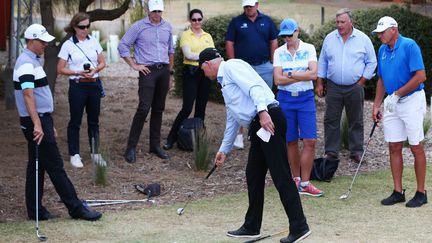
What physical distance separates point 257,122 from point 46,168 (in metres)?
2.12

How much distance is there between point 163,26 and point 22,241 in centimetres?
390

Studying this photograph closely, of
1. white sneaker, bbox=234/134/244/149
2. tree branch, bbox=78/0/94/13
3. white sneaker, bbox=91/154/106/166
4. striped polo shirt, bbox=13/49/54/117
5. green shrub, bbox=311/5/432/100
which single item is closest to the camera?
striped polo shirt, bbox=13/49/54/117

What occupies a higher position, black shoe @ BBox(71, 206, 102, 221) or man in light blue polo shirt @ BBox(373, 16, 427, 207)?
man in light blue polo shirt @ BBox(373, 16, 427, 207)

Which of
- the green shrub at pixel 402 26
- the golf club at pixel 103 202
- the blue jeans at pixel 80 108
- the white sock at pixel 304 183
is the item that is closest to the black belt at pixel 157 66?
the blue jeans at pixel 80 108

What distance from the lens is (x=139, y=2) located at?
11.8 metres

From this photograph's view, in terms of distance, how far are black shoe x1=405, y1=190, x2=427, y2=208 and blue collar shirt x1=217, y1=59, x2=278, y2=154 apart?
2.22m

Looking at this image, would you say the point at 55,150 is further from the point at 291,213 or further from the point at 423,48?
the point at 423,48

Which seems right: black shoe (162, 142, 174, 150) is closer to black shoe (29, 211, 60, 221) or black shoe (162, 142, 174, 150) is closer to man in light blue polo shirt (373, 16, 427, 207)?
black shoe (29, 211, 60, 221)

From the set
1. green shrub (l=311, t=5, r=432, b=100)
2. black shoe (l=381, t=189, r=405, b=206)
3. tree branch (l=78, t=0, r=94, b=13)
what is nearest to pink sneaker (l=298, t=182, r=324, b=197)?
black shoe (l=381, t=189, r=405, b=206)

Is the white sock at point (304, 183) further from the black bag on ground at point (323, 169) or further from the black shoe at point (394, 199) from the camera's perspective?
the black shoe at point (394, 199)

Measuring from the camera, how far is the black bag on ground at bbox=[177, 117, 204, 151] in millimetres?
11312

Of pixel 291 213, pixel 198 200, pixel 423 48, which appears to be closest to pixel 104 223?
pixel 198 200

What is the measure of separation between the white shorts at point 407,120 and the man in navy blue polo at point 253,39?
7.92ft

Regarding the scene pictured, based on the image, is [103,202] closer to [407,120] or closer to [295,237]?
[295,237]
